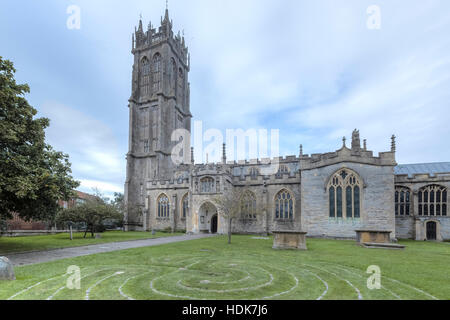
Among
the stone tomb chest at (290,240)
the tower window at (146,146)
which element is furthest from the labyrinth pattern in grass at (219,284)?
the tower window at (146,146)

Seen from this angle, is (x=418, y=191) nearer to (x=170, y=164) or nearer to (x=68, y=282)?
(x=68, y=282)

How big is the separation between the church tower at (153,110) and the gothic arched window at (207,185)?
15.5 meters

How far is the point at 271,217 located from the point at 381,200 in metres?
12.2

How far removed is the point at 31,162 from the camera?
13945 mm

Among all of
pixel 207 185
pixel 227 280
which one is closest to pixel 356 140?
pixel 207 185

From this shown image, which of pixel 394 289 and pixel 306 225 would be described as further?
pixel 306 225

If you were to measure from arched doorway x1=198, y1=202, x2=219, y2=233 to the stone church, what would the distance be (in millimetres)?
132

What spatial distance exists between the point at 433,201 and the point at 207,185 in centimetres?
2533

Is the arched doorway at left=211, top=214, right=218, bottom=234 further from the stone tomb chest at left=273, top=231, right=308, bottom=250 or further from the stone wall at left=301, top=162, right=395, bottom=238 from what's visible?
the stone tomb chest at left=273, top=231, right=308, bottom=250

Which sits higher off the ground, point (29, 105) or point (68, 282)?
point (29, 105)

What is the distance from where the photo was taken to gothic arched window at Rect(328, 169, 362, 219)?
2500 cm

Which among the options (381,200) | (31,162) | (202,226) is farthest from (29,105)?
(381,200)

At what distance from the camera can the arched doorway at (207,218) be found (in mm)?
32656

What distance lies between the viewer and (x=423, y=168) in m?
32.9
